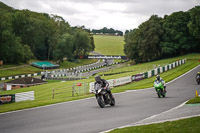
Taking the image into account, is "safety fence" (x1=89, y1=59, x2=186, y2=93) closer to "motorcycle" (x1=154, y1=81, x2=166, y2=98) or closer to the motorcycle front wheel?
"motorcycle" (x1=154, y1=81, x2=166, y2=98)

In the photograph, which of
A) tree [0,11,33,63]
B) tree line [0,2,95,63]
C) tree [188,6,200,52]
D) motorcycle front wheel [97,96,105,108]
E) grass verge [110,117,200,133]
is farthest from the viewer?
tree [188,6,200,52]

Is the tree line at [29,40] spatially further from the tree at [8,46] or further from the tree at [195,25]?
the tree at [195,25]

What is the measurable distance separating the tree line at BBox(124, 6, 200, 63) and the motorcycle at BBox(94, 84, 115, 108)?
79.4 meters

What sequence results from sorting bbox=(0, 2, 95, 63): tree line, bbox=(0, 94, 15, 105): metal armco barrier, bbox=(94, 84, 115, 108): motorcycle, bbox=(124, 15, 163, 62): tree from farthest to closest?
bbox=(124, 15, 163, 62): tree < bbox=(0, 2, 95, 63): tree line < bbox=(0, 94, 15, 105): metal armco barrier < bbox=(94, 84, 115, 108): motorcycle

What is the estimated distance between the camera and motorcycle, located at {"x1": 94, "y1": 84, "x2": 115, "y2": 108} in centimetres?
1775

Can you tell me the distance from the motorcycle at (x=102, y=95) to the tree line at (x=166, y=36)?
7939 cm

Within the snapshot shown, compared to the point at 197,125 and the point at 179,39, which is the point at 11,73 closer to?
the point at 179,39

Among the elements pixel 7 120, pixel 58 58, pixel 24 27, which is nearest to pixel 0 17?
pixel 24 27

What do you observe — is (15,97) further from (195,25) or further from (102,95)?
(195,25)

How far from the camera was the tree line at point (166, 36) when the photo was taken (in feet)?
321

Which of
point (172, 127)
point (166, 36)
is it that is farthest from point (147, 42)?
point (172, 127)

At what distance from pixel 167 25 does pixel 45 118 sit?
89234 millimetres

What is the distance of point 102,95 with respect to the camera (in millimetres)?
18156

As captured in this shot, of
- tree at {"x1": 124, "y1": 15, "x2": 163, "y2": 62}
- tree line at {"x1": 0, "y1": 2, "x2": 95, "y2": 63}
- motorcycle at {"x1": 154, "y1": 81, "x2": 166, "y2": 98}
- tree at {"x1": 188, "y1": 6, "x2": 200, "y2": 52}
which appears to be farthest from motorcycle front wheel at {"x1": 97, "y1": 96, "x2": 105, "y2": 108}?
tree at {"x1": 188, "y1": 6, "x2": 200, "y2": 52}
